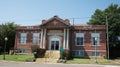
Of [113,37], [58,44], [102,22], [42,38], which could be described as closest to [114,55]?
[113,37]

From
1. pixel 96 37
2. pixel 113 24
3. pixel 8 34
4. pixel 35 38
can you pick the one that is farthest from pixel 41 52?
pixel 113 24

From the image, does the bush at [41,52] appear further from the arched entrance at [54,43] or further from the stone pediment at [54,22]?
the stone pediment at [54,22]

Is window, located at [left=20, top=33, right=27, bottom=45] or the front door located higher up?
window, located at [left=20, top=33, right=27, bottom=45]

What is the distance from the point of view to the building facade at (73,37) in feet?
137

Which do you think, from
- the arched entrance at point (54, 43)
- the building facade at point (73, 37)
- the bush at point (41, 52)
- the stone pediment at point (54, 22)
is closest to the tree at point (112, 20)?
the building facade at point (73, 37)

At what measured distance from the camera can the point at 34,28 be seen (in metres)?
44.9

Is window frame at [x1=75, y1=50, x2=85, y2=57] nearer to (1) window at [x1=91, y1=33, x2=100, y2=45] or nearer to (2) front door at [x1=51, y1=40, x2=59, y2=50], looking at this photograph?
(1) window at [x1=91, y1=33, x2=100, y2=45]

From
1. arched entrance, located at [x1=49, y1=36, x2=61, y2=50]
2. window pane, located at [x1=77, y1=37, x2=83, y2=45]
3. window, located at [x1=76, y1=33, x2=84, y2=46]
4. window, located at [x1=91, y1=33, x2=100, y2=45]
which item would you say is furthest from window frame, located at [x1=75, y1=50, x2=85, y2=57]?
Result: arched entrance, located at [x1=49, y1=36, x2=61, y2=50]

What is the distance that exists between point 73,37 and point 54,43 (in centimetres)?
414

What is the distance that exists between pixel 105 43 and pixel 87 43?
3563 millimetres

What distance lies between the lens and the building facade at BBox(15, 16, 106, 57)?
41625 mm

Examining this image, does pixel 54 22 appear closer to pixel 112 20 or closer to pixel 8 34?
pixel 112 20

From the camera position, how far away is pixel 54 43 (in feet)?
142

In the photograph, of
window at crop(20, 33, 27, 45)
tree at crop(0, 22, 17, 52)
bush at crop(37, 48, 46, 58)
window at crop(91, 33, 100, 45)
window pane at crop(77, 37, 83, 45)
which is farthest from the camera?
tree at crop(0, 22, 17, 52)
